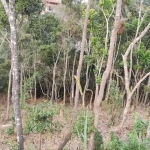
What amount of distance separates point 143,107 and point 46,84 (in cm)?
466

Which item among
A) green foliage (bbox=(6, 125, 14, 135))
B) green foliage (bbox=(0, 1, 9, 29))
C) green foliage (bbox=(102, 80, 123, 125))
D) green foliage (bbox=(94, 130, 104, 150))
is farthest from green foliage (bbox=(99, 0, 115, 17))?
green foliage (bbox=(94, 130, 104, 150))

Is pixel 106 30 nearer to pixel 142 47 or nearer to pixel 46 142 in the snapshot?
pixel 142 47

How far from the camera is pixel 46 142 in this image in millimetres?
8133

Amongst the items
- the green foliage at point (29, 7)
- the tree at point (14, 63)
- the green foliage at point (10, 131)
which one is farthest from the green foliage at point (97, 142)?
the green foliage at point (29, 7)

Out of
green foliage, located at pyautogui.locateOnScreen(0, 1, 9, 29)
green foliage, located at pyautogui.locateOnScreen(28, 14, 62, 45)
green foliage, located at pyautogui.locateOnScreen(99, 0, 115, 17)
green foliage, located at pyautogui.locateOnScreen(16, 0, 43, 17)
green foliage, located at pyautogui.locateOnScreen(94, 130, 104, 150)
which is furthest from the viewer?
green foliage, located at pyautogui.locateOnScreen(28, 14, 62, 45)

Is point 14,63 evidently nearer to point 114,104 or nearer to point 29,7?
point 29,7

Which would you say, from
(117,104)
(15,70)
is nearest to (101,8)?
(117,104)

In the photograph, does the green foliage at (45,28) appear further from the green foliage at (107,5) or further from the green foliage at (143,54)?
the green foliage at (143,54)

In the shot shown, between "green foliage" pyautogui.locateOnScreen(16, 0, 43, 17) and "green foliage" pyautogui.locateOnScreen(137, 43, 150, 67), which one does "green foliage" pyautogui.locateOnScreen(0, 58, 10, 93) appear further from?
"green foliage" pyautogui.locateOnScreen(137, 43, 150, 67)

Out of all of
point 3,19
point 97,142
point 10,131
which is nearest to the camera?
point 97,142

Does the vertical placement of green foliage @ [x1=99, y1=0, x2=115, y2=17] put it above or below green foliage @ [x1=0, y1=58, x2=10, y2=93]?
above

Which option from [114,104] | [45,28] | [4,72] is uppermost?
[45,28]

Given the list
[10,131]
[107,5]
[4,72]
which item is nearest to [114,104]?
[107,5]

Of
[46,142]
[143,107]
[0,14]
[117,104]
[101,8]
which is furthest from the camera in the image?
[143,107]
